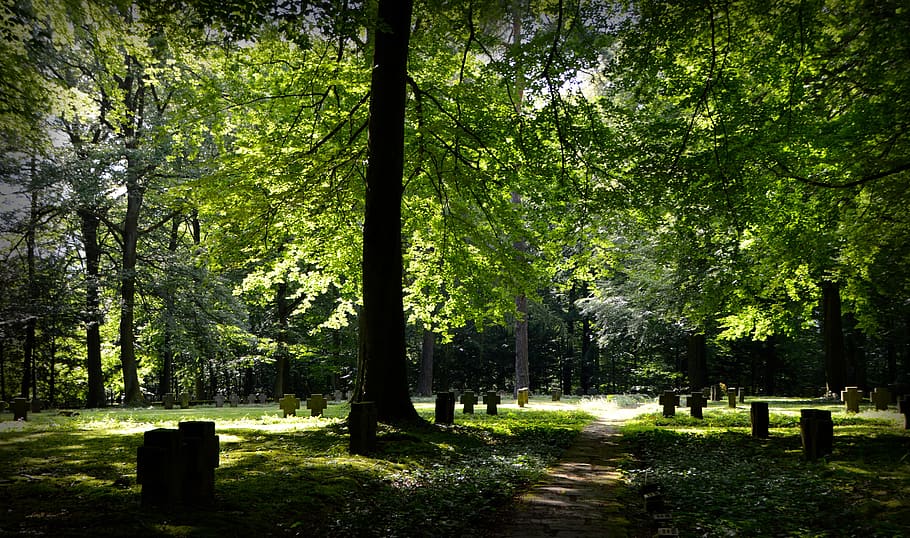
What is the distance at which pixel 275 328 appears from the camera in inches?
1169

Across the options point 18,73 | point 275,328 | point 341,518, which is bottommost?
point 341,518

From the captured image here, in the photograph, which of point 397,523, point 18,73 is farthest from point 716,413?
point 18,73

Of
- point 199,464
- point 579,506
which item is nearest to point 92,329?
point 199,464

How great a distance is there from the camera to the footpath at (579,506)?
18.9 ft

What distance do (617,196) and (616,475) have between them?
613 centimetres

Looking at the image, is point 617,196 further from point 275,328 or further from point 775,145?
point 275,328

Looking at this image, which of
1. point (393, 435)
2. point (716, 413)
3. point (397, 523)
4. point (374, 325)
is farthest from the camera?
point (716, 413)

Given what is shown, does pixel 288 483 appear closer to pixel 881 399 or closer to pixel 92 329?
pixel 881 399

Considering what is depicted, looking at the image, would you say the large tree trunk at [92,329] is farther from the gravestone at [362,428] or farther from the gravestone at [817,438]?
the gravestone at [817,438]

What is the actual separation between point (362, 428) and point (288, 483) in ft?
7.10

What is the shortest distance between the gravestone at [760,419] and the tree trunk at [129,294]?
21.7 m

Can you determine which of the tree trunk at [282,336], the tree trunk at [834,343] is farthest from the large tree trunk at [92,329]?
the tree trunk at [834,343]

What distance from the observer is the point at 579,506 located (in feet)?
22.0

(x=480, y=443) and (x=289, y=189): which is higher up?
(x=289, y=189)
